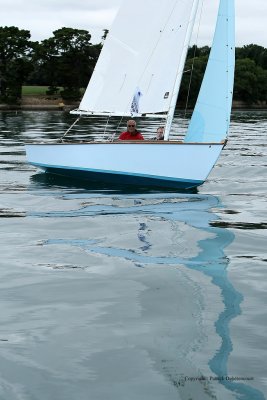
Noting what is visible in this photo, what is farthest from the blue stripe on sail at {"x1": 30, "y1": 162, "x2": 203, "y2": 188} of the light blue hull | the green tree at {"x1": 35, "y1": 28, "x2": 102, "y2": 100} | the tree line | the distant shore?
the green tree at {"x1": 35, "y1": 28, "x2": 102, "y2": 100}

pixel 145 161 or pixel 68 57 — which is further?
pixel 68 57

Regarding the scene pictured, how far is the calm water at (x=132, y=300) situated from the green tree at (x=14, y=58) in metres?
101

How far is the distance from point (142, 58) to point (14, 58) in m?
105

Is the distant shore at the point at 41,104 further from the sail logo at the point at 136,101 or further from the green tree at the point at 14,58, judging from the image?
the sail logo at the point at 136,101

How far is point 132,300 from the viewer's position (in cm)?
907

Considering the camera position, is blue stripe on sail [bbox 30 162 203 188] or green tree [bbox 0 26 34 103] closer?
blue stripe on sail [bbox 30 162 203 188]

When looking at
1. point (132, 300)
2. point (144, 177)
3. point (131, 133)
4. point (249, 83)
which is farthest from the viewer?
point (249, 83)

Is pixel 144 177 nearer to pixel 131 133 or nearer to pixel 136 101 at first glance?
pixel 131 133

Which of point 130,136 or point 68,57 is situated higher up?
point 68,57

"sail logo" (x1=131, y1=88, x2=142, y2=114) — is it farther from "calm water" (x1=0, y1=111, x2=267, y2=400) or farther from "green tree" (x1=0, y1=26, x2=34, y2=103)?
"green tree" (x1=0, y1=26, x2=34, y2=103)

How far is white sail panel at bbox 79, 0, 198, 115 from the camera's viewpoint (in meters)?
19.4

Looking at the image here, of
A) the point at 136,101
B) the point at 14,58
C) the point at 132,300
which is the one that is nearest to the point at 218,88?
the point at 136,101

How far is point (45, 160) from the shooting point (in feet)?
66.8

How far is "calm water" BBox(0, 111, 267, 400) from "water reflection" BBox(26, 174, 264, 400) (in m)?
0.02
